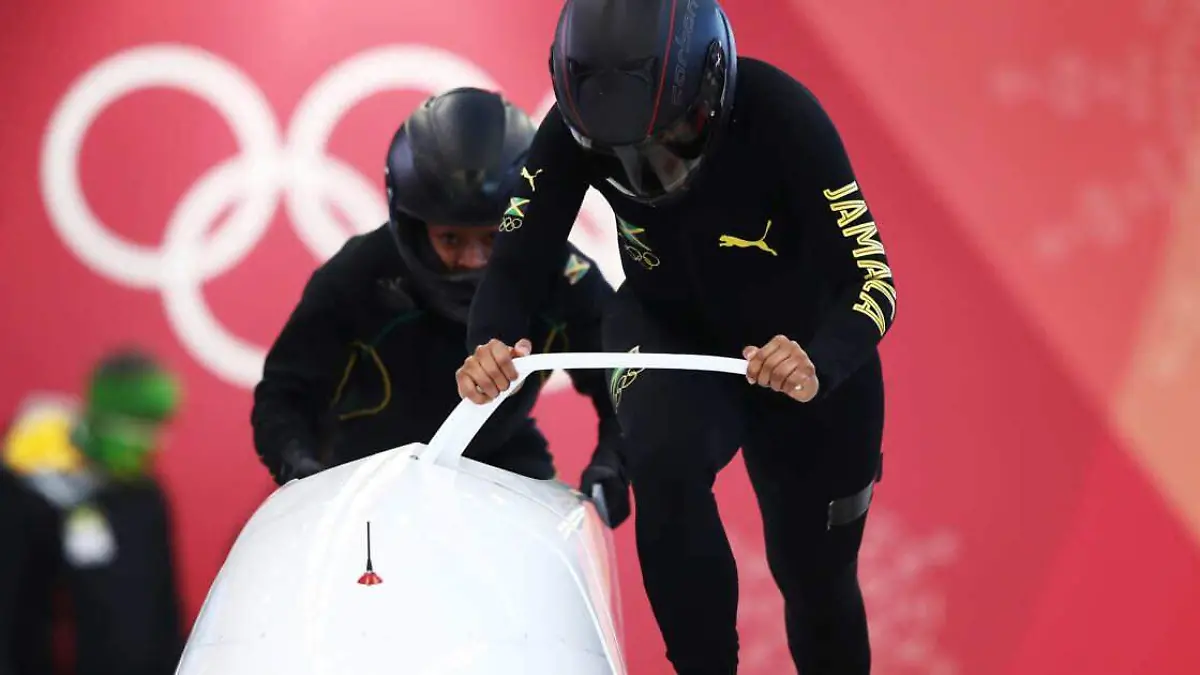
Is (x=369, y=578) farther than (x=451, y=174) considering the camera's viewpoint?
No

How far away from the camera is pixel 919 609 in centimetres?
383

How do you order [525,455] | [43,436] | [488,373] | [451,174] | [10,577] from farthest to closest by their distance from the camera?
1. [43,436]
2. [10,577]
3. [525,455]
4. [451,174]
5. [488,373]

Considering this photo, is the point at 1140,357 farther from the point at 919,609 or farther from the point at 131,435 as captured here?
the point at 131,435

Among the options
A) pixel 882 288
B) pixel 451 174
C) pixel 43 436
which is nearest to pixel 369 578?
pixel 882 288

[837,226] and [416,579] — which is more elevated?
[837,226]

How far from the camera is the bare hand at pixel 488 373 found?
1813mm

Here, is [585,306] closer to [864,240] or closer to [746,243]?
[746,243]

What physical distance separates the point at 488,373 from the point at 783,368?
369 millimetres

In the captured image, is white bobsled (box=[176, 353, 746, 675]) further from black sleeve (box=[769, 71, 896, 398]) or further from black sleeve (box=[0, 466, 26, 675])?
black sleeve (box=[0, 466, 26, 675])

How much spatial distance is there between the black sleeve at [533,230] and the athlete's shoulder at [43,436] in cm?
215

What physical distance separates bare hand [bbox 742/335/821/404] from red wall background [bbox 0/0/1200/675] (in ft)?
7.41

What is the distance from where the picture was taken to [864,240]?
6.24ft

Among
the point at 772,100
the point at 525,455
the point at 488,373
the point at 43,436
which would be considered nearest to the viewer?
the point at 488,373

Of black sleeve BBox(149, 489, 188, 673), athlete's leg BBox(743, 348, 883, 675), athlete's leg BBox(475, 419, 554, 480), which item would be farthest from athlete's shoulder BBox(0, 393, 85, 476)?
athlete's leg BBox(743, 348, 883, 675)
